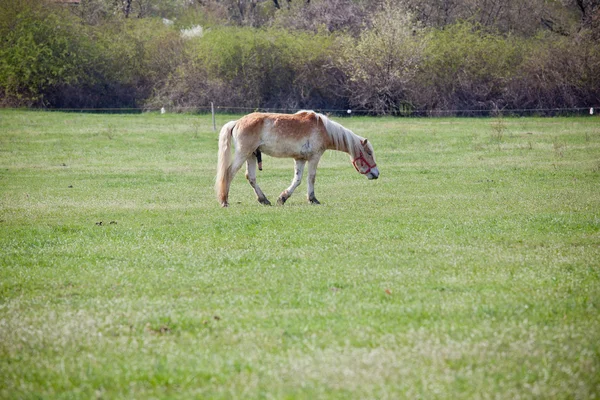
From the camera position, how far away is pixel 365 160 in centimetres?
1662

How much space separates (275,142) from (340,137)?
1604mm

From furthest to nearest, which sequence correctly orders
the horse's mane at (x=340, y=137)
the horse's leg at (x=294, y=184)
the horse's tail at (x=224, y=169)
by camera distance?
1. the horse's mane at (x=340, y=137)
2. the horse's leg at (x=294, y=184)
3. the horse's tail at (x=224, y=169)

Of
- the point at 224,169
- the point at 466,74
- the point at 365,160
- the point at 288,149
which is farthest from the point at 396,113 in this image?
the point at 224,169

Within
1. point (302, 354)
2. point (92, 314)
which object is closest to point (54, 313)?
point (92, 314)

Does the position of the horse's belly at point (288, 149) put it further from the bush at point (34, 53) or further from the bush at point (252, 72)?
the bush at point (34, 53)

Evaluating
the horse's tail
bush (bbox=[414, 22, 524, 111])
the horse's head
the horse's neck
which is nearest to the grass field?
the horse's tail

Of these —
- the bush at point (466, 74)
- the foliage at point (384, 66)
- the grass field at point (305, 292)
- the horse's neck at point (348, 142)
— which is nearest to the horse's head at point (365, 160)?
the horse's neck at point (348, 142)

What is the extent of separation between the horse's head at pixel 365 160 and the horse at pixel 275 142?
50 centimetres

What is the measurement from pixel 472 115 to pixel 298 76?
1166 centimetres

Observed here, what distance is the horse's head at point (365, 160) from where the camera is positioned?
16.5m

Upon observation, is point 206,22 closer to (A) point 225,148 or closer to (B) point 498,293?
(A) point 225,148

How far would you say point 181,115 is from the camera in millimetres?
42688

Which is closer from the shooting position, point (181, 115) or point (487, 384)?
point (487, 384)

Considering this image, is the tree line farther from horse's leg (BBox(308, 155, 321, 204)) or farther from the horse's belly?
the horse's belly
